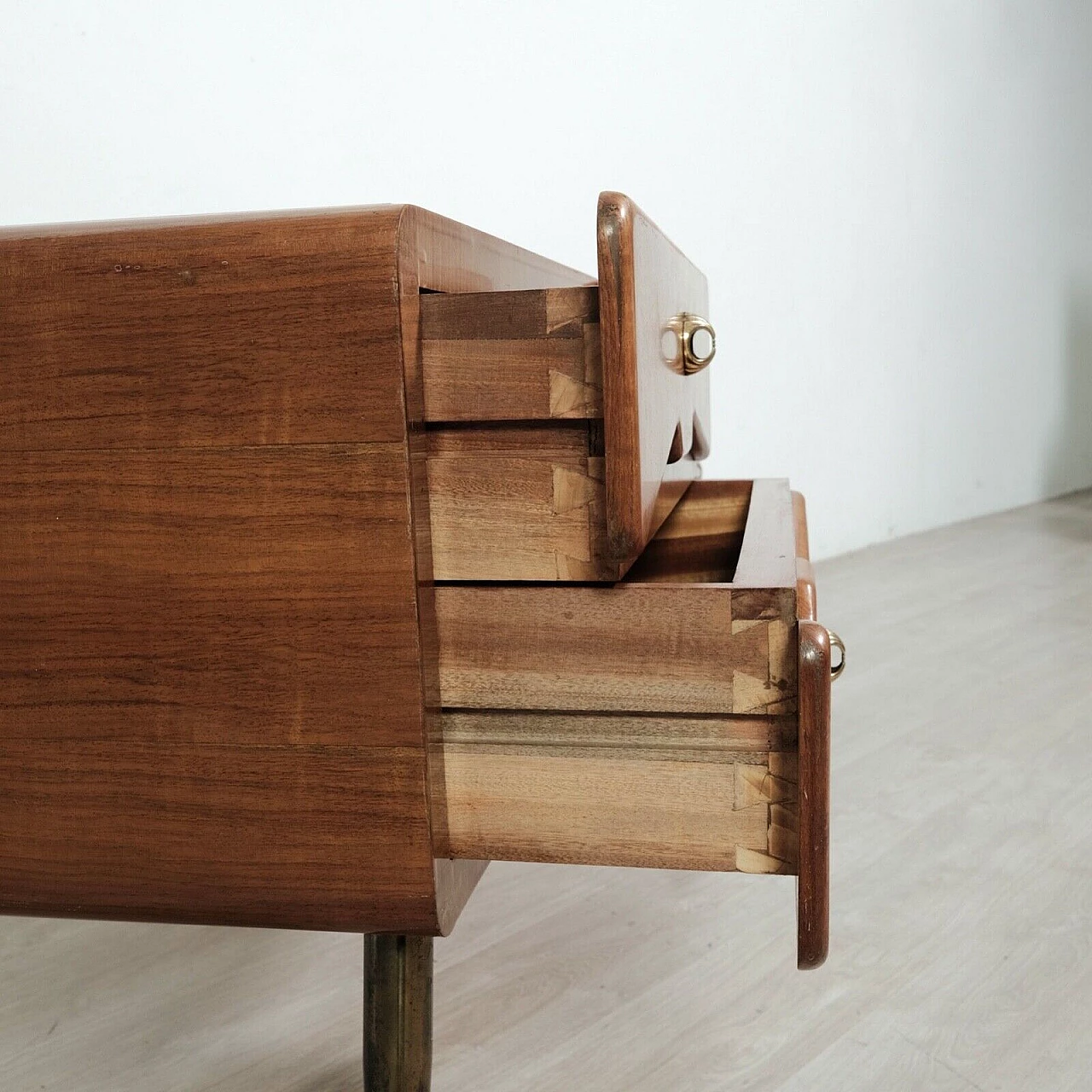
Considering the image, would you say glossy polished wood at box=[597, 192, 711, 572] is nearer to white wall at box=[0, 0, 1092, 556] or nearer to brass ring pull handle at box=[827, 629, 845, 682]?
brass ring pull handle at box=[827, 629, 845, 682]

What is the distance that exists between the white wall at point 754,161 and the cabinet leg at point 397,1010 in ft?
3.02

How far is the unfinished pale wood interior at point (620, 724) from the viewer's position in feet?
1.73

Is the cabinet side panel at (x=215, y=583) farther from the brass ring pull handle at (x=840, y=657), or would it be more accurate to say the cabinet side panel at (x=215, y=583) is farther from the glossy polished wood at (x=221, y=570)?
the brass ring pull handle at (x=840, y=657)

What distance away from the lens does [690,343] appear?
2.18 ft

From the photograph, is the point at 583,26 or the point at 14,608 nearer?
the point at 14,608

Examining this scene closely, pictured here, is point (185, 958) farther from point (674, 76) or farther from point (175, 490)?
point (674, 76)

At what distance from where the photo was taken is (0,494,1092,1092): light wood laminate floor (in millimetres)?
820

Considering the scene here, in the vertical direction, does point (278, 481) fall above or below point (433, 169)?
below

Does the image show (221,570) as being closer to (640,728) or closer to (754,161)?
(640,728)

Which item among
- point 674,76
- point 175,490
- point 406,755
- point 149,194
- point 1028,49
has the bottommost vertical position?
point 406,755

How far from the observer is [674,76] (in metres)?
2.17

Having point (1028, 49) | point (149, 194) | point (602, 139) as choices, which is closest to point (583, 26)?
point (602, 139)

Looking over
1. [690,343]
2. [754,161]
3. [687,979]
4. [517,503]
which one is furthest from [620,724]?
[754,161]

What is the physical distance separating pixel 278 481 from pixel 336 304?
8 cm
